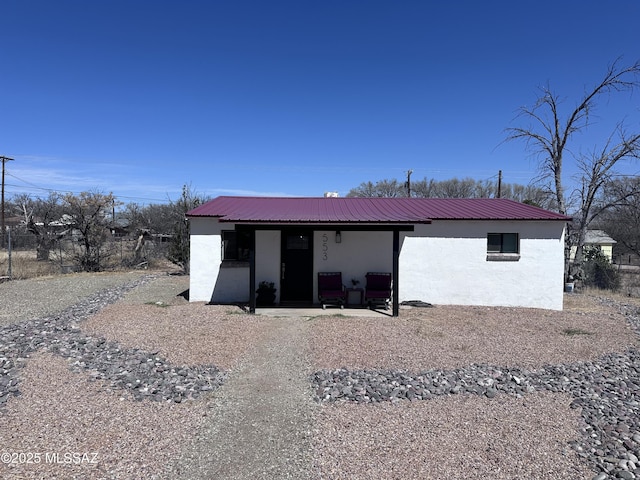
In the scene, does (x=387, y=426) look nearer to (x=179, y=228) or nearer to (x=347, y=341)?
(x=347, y=341)

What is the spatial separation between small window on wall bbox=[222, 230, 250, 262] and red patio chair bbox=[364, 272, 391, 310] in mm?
3569

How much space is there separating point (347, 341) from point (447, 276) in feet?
17.3

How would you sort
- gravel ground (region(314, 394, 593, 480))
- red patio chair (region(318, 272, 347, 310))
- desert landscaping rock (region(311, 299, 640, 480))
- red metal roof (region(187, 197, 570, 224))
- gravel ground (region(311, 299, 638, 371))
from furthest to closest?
red patio chair (region(318, 272, 347, 310)) → red metal roof (region(187, 197, 570, 224)) → gravel ground (region(311, 299, 638, 371)) → desert landscaping rock (region(311, 299, 640, 480)) → gravel ground (region(314, 394, 593, 480))

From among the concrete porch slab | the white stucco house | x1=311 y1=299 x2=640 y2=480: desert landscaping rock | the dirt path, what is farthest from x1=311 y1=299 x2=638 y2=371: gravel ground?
the dirt path

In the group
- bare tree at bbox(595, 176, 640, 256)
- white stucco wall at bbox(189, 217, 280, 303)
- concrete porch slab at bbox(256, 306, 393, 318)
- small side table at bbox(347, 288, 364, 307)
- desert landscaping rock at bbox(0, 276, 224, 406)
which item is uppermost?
bare tree at bbox(595, 176, 640, 256)

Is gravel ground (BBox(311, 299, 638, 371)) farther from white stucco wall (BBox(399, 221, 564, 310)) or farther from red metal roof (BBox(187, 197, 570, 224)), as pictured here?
red metal roof (BBox(187, 197, 570, 224))

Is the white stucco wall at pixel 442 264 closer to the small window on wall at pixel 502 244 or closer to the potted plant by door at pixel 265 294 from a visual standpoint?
the small window on wall at pixel 502 244

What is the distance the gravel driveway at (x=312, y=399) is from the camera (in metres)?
3.34

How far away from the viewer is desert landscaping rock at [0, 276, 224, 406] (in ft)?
15.8

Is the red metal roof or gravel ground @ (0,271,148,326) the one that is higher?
the red metal roof

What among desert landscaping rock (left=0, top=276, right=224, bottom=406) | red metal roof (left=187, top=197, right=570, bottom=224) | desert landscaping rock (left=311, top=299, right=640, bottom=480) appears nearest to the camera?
desert landscaping rock (left=311, top=299, right=640, bottom=480)

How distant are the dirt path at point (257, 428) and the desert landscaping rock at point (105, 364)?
0.52 metres

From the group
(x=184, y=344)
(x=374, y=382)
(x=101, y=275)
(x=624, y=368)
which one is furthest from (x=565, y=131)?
(x=101, y=275)

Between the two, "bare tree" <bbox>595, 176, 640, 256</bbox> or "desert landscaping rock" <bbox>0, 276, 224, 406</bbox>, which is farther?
"bare tree" <bbox>595, 176, 640, 256</bbox>
